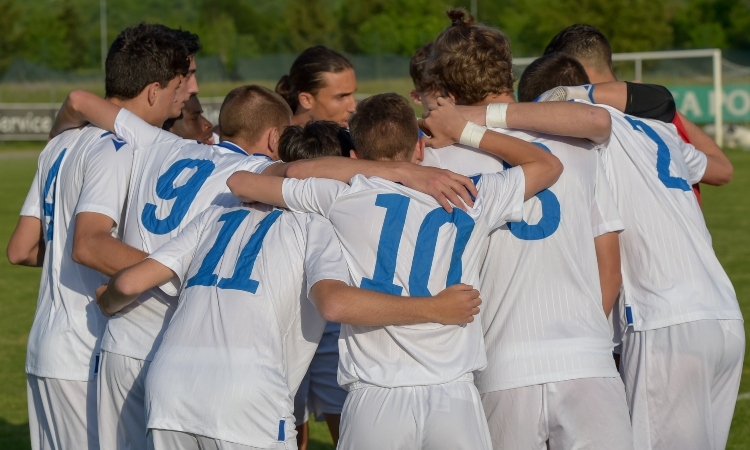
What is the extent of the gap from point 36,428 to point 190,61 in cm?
175

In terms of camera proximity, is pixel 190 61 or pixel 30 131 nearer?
pixel 190 61

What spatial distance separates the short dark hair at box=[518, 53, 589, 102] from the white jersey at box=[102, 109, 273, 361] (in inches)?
44.8

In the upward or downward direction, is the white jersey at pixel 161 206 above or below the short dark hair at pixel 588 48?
below

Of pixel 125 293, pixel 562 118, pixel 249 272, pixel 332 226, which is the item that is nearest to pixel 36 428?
pixel 125 293

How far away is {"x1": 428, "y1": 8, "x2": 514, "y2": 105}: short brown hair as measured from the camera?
143 inches

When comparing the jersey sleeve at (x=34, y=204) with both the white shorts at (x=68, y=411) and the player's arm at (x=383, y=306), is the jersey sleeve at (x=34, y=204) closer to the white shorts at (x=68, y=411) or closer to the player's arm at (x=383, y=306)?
the white shorts at (x=68, y=411)

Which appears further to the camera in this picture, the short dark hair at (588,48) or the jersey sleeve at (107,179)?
the short dark hair at (588,48)

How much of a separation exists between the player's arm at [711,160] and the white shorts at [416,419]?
76.3 inches

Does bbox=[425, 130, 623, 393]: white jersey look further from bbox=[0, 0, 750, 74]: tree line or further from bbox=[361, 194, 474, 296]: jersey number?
bbox=[0, 0, 750, 74]: tree line

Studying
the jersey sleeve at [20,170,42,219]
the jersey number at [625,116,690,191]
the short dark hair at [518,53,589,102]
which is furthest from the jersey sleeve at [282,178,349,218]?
the jersey sleeve at [20,170,42,219]

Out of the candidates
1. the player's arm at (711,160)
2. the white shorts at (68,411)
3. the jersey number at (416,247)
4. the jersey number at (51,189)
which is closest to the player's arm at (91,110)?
the jersey number at (51,189)

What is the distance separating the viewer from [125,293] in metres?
3.56

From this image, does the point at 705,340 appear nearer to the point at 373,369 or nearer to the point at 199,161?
the point at 373,369

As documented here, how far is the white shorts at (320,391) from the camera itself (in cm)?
517
